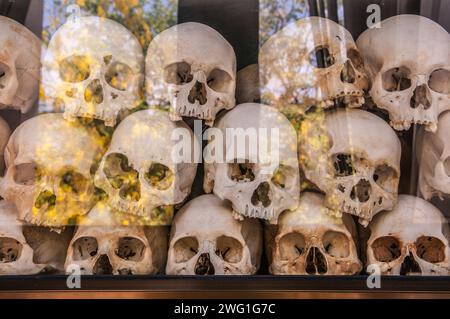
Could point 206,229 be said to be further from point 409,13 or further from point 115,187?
point 409,13

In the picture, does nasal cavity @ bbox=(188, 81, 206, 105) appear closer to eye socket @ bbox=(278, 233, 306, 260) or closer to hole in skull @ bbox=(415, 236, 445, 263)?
eye socket @ bbox=(278, 233, 306, 260)

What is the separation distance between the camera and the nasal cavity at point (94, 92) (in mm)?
2217

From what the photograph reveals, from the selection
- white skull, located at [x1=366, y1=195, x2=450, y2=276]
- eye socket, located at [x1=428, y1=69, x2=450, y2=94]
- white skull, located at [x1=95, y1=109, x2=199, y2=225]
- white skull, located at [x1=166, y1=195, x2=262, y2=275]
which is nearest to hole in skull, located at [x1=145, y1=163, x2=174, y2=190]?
white skull, located at [x1=95, y1=109, x2=199, y2=225]

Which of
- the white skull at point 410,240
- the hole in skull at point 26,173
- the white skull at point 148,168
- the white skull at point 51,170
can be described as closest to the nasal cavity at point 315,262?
the white skull at point 410,240

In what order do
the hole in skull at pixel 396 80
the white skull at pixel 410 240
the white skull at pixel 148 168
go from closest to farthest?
the white skull at pixel 410 240 → the white skull at pixel 148 168 → the hole in skull at pixel 396 80

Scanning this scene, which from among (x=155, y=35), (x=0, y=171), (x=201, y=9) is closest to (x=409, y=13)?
(x=201, y=9)

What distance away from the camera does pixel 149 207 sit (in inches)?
84.8

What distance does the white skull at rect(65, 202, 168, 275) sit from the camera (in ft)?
6.98

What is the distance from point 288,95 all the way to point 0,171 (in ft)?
3.80

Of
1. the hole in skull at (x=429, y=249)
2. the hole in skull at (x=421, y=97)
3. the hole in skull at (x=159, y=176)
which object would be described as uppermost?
the hole in skull at (x=421, y=97)

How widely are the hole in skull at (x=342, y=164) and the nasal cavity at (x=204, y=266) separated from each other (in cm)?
57

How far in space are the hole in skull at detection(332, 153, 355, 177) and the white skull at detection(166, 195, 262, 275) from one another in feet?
1.20

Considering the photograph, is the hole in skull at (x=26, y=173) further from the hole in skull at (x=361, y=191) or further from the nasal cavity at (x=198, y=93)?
the hole in skull at (x=361, y=191)

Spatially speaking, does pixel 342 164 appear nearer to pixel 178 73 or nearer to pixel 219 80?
pixel 219 80
